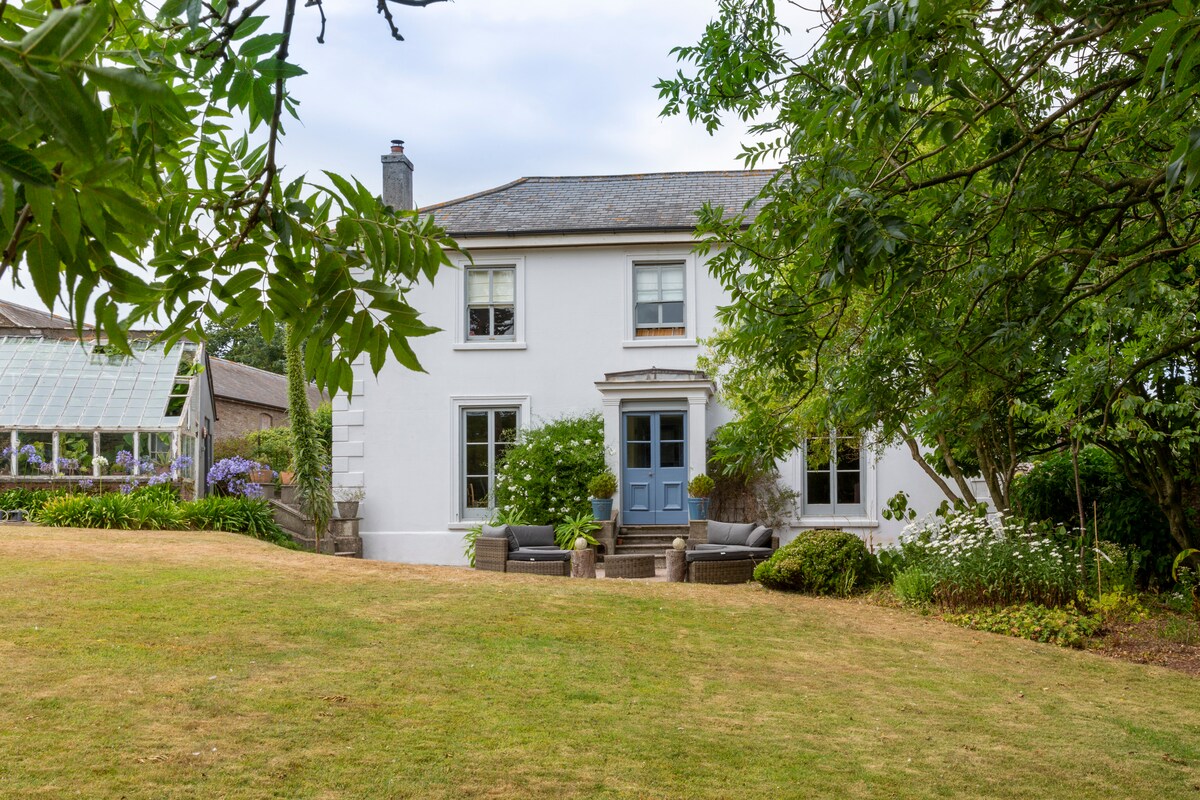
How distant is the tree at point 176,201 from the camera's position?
1190mm

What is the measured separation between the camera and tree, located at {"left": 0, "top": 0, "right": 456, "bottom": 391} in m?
1.19

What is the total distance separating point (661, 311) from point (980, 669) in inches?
430

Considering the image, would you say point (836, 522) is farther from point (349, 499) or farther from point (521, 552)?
point (349, 499)

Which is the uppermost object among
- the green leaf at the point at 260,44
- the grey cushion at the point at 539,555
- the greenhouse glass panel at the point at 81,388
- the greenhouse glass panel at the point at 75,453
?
the greenhouse glass panel at the point at 81,388

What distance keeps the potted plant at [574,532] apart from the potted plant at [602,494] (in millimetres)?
300

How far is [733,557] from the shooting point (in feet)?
45.5

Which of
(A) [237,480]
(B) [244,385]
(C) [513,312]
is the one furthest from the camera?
(B) [244,385]

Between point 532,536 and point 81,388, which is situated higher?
point 81,388

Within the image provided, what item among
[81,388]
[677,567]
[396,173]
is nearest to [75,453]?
[81,388]

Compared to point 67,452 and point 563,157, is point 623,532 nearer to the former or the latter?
point 563,157

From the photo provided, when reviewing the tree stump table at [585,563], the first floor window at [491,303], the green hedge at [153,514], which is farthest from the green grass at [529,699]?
the first floor window at [491,303]

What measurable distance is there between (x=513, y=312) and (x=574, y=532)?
4673mm

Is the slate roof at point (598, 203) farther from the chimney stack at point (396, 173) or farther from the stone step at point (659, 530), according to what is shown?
the stone step at point (659, 530)

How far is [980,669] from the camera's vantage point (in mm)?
8812
